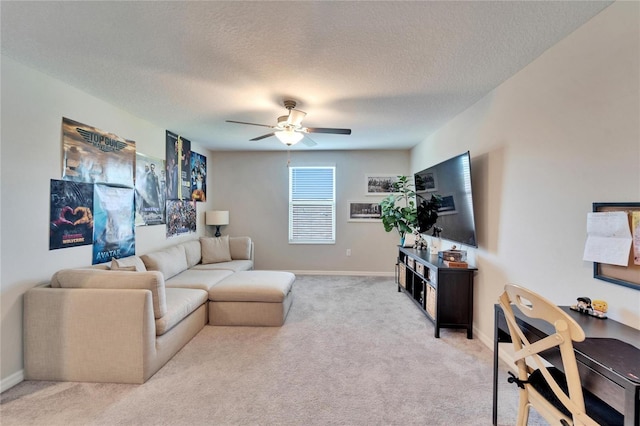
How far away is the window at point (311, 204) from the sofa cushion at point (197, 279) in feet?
6.56

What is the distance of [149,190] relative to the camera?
141 inches

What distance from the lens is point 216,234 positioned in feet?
17.1

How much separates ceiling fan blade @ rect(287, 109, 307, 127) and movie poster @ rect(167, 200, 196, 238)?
2450 mm

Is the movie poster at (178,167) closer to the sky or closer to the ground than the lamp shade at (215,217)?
closer to the sky

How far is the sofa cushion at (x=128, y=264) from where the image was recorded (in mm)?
2559

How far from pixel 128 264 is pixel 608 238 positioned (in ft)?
12.6

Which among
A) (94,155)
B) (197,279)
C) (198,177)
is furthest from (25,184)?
(198,177)

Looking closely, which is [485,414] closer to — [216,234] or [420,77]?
[420,77]

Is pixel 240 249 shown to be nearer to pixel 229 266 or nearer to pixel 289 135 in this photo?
pixel 229 266

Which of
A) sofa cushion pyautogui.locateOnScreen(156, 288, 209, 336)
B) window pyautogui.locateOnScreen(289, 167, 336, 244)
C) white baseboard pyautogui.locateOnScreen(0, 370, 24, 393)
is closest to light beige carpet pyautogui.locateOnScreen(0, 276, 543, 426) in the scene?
white baseboard pyautogui.locateOnScreen(0, 370, 24, 393)

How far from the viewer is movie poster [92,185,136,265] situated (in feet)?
9.09

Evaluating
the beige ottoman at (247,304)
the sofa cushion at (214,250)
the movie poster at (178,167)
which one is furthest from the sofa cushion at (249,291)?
the movie poster at (178,167)

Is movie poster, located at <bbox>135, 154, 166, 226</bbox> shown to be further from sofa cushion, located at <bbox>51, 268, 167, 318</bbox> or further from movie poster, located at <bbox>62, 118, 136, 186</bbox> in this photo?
sofa cushion, located at <bbox>51, 268, 167, 318</bbox>

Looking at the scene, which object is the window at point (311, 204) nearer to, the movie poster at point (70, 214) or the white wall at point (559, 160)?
the white wall at point (559, 160)
